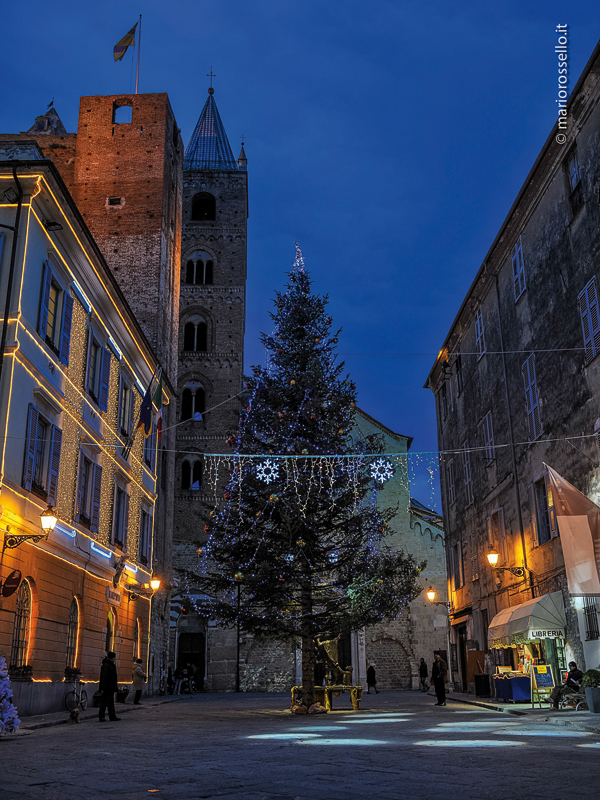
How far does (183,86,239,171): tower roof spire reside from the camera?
54.9 meters

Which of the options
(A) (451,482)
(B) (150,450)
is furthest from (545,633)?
(B) (150,450)

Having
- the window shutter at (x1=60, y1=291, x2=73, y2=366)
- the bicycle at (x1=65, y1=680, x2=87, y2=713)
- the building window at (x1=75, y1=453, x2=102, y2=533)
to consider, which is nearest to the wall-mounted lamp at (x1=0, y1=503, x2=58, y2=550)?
the bicycle at (x1=65, y1=680, x2=87, y2=713)

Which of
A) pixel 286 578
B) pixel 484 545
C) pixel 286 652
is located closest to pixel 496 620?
pixel 484 545

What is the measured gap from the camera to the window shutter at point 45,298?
17.1m

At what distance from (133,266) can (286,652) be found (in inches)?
796

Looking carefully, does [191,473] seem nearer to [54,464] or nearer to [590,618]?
[54,464]

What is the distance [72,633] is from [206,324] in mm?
31696

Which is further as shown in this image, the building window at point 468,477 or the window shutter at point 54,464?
the building window at point 468,477

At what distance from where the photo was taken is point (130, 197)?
3619 cm

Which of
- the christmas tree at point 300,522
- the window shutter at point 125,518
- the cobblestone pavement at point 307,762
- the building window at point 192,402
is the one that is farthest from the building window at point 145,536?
the building window at point 192,402

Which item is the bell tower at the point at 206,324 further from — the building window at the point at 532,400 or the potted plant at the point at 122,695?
the building window at the point at 532,400

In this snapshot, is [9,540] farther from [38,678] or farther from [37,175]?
[37,175]

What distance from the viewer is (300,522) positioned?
18.1 metres

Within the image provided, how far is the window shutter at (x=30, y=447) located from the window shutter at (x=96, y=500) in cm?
453
